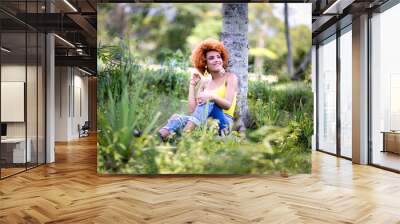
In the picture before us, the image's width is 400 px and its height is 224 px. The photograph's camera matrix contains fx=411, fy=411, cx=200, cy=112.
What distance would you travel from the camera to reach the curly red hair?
21.5 feet

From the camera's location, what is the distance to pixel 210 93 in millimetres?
6539

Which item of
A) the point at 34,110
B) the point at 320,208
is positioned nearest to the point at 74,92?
the point at 34,110

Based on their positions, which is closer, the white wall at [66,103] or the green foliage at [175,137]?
the green foliage at [175,137]

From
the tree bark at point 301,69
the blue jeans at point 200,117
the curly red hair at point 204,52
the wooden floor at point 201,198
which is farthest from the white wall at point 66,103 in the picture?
the tree bark at point 301,69

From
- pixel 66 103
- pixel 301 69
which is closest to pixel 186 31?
pixel 301 69

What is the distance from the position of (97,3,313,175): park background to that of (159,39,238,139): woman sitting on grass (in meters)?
0.12

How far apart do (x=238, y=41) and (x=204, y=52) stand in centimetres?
59

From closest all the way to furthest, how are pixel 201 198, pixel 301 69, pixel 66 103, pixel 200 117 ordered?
pixel 201 198, pixel 200 117, pixel 301 69, pixel 66 103

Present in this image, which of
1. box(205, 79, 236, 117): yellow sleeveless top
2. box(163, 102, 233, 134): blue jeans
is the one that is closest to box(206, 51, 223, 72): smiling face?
box(205, 79, 236, 117): yellow sleeveless top

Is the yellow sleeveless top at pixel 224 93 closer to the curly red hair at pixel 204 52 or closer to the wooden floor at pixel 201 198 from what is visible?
the curly red hair at pixel 204 52

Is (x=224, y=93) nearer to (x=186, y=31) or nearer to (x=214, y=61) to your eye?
(x=214, y=61)

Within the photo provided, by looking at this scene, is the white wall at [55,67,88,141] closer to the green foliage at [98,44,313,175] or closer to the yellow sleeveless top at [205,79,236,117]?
the green foliage at [98,44,313,175]

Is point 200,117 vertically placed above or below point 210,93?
below

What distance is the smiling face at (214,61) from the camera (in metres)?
6.56
